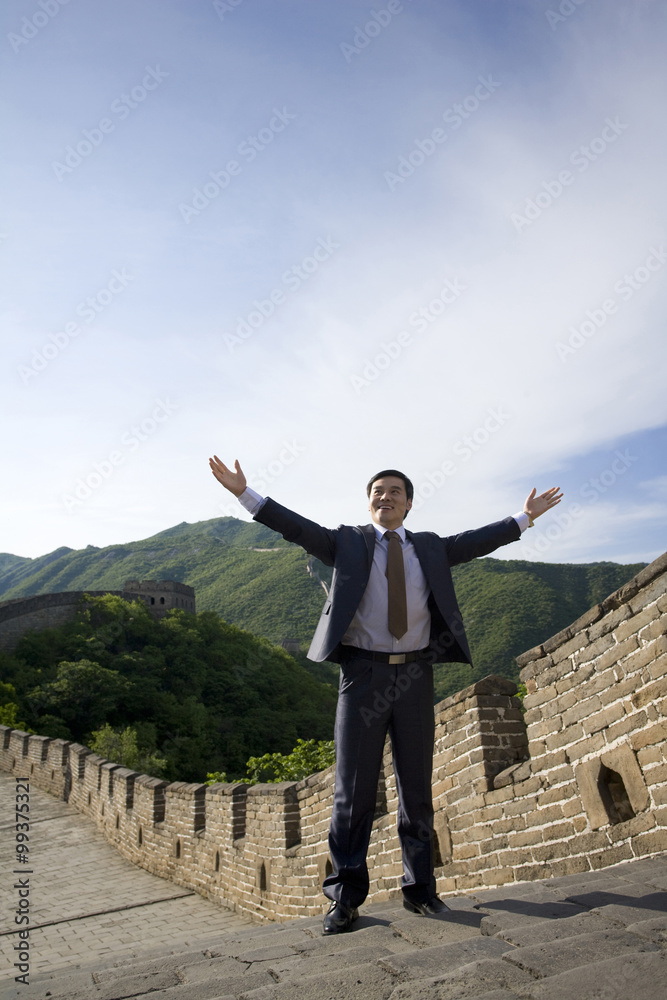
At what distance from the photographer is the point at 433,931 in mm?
2139

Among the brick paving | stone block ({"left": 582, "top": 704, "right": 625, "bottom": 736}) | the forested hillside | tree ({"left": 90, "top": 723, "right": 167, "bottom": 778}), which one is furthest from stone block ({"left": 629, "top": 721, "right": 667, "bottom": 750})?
the forested hillside

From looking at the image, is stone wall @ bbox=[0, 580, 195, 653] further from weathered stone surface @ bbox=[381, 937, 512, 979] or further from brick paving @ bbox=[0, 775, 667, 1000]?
weathered stone surface @ bbox=[381, 937, 512, 979]

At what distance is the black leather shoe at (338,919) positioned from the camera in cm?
237

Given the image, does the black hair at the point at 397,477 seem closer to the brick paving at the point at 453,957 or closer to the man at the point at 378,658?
the man at the point at 378,658

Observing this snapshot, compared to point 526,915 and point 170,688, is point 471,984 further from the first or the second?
point 170,688

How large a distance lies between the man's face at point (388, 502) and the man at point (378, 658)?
21 mm

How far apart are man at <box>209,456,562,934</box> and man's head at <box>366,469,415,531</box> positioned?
0.08 feet

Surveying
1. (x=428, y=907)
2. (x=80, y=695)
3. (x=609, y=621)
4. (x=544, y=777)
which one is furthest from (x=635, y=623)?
(x=80, y=695)

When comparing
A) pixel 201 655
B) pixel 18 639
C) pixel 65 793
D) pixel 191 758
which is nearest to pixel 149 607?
pixel 201 655

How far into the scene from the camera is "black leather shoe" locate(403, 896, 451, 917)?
2449 mm

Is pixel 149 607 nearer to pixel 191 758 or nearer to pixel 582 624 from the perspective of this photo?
pixel 191 758

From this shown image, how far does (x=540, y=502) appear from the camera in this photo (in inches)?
130


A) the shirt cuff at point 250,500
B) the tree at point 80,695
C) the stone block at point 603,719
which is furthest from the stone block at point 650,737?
the tree at point 80,695

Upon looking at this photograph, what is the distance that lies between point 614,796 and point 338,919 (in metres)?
1.36
